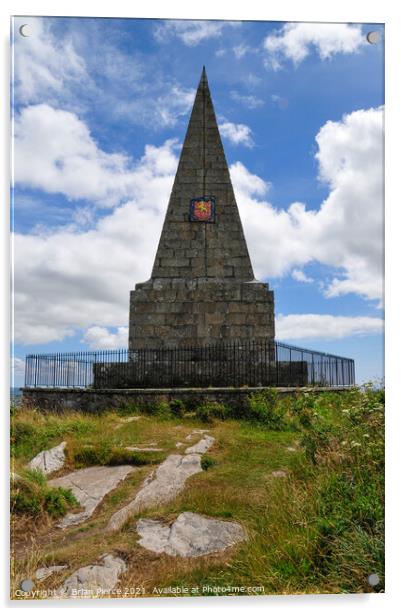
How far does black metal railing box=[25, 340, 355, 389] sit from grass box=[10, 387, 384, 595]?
158 inches

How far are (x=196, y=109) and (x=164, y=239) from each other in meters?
3.66

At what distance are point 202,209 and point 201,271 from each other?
1639mm

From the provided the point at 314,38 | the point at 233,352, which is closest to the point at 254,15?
the point at 314,38

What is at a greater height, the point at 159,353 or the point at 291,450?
the point at 159,353

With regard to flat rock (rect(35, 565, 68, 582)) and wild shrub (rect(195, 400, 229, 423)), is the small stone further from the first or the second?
wild shrub (rect(195, 400, 229, 423))

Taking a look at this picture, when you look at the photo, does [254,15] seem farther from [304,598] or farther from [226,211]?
[226,211]

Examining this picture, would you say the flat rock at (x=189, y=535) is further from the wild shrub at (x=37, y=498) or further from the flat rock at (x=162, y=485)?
the wild shrub at (x=37, y=498)

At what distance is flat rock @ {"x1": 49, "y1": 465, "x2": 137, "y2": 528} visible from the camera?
18.1 feet

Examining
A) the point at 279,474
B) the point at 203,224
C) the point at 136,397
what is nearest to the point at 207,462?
the point at 279,474

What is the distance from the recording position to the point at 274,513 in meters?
4.82

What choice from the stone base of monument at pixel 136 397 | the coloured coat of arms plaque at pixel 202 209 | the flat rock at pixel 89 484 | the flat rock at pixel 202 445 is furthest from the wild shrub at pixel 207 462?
the coloured coat of arms plaque at pixel 202 209

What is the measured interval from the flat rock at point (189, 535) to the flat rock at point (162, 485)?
34 centimetres

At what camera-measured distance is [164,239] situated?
12938 mm

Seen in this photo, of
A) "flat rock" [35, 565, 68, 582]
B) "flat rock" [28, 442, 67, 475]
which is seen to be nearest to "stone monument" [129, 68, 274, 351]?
"flat rock" [28, 442, 67, 475]
